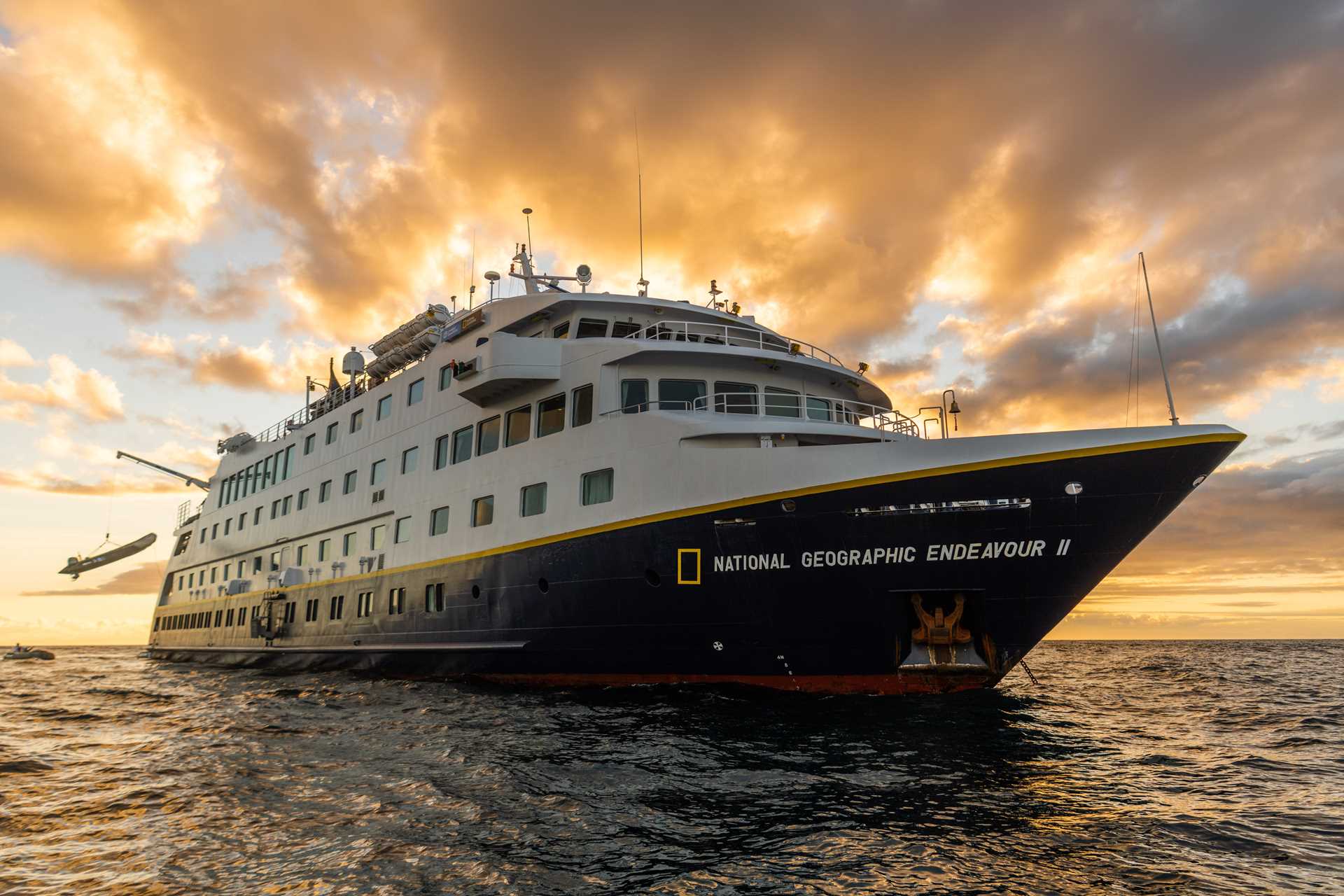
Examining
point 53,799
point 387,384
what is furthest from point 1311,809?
point 387,384

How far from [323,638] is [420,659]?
6.92 meters

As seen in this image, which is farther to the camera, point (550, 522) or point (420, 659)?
point (420, 659)

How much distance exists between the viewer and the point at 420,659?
2003cm

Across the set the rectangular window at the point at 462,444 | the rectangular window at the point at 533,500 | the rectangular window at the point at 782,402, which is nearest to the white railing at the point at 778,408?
the rectangular window at the point at 782,402

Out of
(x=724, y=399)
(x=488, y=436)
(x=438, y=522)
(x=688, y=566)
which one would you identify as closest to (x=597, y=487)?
(x=688, y=566)

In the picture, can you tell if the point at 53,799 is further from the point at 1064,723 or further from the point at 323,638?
the point at 323,638

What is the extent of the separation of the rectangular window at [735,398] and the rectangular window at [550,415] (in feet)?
12.2

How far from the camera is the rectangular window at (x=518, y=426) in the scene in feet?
62.0

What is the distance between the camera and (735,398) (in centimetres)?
1778

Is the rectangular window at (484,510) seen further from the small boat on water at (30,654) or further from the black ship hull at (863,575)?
Result: the small boat on water at (30,654)

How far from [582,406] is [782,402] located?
15.8ft

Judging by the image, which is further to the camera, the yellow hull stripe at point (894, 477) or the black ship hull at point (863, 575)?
the black ship hull at point (863, 575)

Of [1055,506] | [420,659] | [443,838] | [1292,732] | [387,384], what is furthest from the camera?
[387,384]

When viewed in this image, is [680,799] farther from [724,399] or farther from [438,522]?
[438,522]
